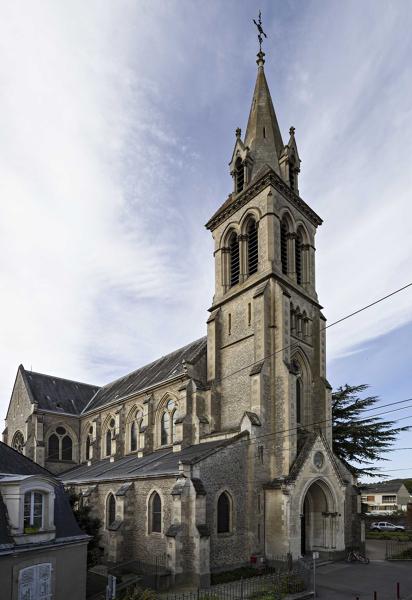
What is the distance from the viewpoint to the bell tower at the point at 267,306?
26.5 meters

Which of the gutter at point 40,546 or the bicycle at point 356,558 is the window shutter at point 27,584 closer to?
the gutter at point 40,546

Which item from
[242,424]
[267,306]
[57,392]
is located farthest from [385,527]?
[57,392]

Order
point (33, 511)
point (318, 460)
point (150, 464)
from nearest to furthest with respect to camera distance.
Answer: point (33, 511), point (318, 460), point (150, 464)

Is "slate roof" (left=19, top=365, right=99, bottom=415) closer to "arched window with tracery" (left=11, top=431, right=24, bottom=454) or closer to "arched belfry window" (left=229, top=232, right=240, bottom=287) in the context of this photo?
"arched window with tracery" (left=11, top=431, right=24, bottom=454)

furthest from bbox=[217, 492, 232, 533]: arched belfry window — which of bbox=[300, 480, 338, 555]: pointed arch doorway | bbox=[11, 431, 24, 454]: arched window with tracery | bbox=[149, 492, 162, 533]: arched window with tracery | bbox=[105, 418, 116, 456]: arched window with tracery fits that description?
bbox=[11, 431, 24, 454]: arched window with tracery

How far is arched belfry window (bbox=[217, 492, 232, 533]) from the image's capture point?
23.3 m

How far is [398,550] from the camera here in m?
32.6

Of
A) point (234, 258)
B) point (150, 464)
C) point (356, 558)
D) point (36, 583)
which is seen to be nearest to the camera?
point (36, 583)

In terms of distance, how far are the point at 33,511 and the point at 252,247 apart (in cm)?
2232

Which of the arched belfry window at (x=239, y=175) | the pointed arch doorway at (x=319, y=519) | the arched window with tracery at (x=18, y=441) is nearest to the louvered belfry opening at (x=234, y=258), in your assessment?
the arched belfry window at (x=239, y=175)

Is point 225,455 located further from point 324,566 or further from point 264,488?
point 324,566

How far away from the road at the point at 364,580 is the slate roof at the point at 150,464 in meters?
7.79

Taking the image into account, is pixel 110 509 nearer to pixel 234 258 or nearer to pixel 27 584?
pixel 27 584

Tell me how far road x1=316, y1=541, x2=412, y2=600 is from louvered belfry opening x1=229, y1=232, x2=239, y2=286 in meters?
18.1
